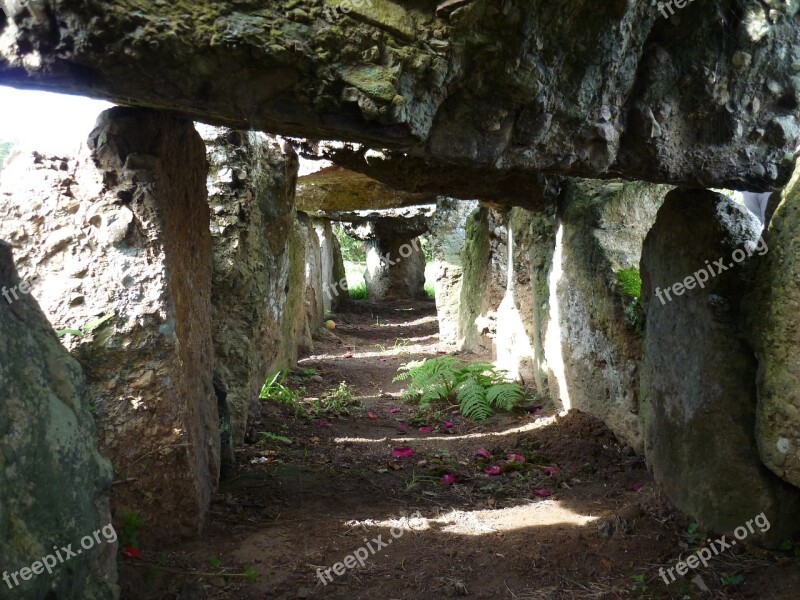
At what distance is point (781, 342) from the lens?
125 inches

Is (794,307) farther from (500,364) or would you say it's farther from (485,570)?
(500,364)

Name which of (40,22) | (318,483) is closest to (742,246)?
(318,483)

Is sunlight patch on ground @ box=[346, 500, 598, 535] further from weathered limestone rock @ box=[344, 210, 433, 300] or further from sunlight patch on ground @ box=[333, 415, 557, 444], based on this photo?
weathered limestone rock @ box=[344, 210, 433, 300]

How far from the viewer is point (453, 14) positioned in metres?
2.69

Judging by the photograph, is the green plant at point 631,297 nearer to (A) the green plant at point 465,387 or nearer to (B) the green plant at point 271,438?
(A) the green plant at point 465,387

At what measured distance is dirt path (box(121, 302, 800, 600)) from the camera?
319 cm

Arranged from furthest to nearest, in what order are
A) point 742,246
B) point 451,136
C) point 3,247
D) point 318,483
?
1. point 318,483
2. point 742,246
3. point 451,136
4. point 3,247

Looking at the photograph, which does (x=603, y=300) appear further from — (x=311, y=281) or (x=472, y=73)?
(x=311, y=281)

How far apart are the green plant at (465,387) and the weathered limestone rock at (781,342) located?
11.1 ft

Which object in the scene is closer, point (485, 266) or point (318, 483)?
point (318, 483)

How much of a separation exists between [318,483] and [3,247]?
9.29 feet

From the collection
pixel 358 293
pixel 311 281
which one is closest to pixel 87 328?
pixel 311 281

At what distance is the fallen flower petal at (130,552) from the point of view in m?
3.17

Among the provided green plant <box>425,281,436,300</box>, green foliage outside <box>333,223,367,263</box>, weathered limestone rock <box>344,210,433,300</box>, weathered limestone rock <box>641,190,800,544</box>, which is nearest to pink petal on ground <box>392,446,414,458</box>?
weathered limestone rock <box>641,190,800,544</box>
